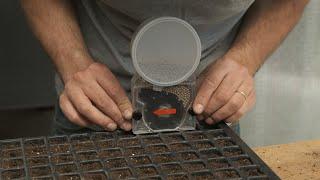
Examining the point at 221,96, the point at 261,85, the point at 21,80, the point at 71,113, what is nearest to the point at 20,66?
the point at 21,80

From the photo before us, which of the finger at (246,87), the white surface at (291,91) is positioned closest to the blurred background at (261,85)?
the white surface at (291,91)

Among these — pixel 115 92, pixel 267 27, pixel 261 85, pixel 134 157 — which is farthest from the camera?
pixel 261 85

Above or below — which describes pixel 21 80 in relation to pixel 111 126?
below

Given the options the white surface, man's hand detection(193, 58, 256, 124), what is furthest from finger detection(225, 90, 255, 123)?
the white surface

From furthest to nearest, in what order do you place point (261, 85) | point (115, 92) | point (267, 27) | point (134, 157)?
1. point (261, 85)
2. point (267, 27)
3. point (115, 92)
4. point (134, 157)

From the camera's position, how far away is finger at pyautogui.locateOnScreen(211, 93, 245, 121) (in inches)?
32.3

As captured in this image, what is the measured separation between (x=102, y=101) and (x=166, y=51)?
13 centimetres

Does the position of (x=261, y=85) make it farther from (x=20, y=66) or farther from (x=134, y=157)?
(x=134, y=157)

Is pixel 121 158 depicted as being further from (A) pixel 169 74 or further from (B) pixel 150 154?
(A) pixel 169 74

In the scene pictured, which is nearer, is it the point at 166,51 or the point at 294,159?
the point at 166,51

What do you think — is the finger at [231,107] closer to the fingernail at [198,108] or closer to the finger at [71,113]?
the fingernail at [198,108]

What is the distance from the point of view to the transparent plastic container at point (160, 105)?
775 mm

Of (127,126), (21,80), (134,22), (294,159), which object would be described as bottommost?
(21,80)

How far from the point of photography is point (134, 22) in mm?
884
